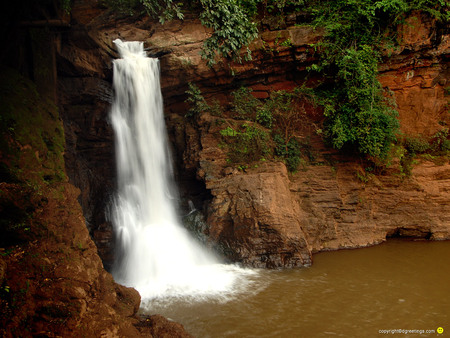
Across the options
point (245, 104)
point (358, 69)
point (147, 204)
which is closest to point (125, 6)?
point (245, 104)

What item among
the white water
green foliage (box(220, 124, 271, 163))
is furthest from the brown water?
green foliage (box(220, 124, 271, 163))

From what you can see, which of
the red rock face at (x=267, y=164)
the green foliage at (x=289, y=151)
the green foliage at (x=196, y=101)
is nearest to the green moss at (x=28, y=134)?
the red rock face at (x=267, y=164)

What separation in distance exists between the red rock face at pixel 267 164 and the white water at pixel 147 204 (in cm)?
43

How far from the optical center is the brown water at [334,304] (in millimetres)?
4941

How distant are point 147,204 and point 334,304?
6467 mm

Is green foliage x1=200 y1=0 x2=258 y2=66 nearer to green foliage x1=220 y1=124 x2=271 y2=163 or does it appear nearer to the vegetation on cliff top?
the vegetation on cliff top

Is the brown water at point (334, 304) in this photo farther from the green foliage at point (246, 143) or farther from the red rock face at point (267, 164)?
the green foliage at point (246, 143)

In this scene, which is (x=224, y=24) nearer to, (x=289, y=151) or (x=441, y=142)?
(x=289, y=151)

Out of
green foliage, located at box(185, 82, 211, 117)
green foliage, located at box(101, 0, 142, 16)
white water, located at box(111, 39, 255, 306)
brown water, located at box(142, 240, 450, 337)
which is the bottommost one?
brown water, located at box(142, 240, 450, 337)

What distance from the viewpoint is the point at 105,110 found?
933 centimetres

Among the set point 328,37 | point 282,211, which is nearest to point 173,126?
point 282,211

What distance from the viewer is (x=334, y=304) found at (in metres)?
5.66

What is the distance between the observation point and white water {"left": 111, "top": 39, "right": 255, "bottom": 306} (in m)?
7.38

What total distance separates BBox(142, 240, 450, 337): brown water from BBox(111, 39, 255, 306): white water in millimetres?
907
